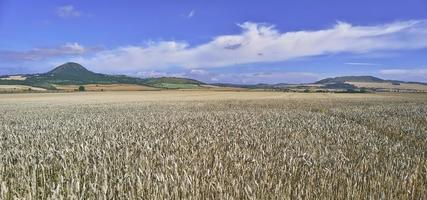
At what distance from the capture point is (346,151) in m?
8.30

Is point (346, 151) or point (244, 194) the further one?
point (346, 151)

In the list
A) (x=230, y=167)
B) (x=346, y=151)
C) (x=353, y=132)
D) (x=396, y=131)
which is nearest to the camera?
(x=230, y=167)

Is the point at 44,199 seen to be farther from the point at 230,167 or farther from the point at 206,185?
the point at 230,167

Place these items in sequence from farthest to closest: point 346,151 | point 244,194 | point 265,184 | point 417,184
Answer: point 346,151 → point 417,184 → point 265,184 → point 244,194

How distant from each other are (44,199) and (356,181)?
3.59 m

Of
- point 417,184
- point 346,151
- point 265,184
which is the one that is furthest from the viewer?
point 346,151

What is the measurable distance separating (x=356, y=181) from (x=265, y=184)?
1139 mm

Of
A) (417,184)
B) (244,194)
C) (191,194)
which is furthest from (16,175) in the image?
(417,184)

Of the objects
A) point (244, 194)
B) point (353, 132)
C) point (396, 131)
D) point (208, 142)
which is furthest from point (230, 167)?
point (396, 131)

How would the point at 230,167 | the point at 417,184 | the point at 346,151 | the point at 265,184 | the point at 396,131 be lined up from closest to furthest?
the point at 265,184, the point at 417,184, the point at 230,167, the point at 346,151, the point at 396,131

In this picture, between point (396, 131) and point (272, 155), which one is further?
point (396, 131)

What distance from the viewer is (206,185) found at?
195 inches

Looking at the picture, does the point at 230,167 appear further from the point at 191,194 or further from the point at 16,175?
the point at 16,175

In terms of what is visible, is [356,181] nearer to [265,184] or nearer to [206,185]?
[265,184]
